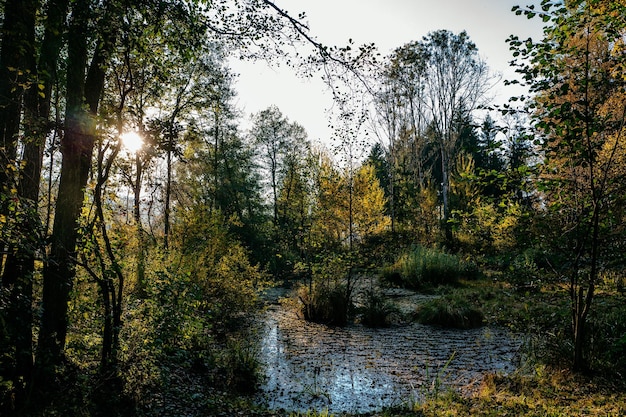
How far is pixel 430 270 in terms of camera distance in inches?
514

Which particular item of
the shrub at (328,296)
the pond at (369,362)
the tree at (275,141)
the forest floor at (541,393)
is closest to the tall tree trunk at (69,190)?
the forest floor at (541,393)

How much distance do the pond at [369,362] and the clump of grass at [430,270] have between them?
4.12 metres

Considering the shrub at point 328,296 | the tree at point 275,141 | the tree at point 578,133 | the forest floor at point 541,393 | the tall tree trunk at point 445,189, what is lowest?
the forest floor at point 541,393

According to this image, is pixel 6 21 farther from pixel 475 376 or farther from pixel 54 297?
pixel 475 376

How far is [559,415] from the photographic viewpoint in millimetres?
3070

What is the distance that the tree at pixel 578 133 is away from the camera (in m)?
3.42

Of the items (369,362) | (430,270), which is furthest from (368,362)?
(430,270)

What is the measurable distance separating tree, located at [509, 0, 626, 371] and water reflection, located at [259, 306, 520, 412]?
6.55 feet

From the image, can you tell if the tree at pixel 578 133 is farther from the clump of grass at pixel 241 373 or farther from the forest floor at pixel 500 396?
the clump of grass at pixel 241 373

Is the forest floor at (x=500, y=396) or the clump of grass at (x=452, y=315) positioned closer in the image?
the forest floor at (x=500, y=396)

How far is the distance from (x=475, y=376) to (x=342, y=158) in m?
5.89

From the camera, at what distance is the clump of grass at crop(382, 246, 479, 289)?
1302 cm

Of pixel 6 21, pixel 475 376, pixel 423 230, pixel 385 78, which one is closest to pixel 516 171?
pixel 385 78

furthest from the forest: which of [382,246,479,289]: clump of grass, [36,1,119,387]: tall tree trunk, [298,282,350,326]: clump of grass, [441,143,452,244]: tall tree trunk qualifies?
[441,143,452,244]: tall tree trunk
